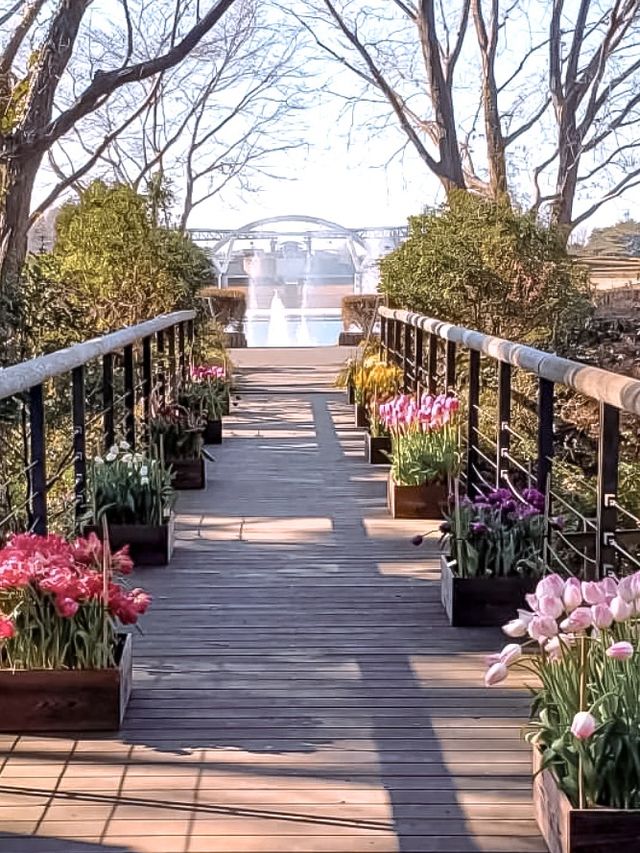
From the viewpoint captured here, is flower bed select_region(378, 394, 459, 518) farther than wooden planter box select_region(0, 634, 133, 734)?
Yes

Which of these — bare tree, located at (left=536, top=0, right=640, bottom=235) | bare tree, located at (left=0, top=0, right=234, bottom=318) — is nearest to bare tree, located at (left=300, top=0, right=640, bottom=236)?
bare tree, located at (left=536, top=0, right=640, bottom=235)

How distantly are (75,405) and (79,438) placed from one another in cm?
14

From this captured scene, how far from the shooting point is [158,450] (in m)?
5.39

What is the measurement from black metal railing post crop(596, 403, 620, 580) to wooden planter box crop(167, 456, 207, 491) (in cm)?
341

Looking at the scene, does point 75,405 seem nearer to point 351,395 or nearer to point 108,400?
point 108,400

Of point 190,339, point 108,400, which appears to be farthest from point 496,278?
point 108,400

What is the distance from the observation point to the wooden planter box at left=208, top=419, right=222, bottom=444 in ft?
25.5

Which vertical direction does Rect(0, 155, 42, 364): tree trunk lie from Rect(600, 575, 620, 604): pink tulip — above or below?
above

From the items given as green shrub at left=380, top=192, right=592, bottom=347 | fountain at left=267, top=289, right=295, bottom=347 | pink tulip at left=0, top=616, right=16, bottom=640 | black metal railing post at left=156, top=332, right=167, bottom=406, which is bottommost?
fountain at left=267, top=289, right=295, bottom=347

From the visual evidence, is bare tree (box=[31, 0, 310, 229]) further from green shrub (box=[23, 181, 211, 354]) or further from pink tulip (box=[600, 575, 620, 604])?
pink tulip (box=[600, 575, 620, 604])

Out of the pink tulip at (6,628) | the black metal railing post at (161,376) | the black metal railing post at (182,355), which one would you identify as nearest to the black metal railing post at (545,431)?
the pink tulip at (6,628)

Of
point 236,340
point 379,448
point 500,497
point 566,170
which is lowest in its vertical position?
point 236,340

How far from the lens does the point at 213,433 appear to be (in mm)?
7797

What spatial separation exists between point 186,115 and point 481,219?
39.1 ft
